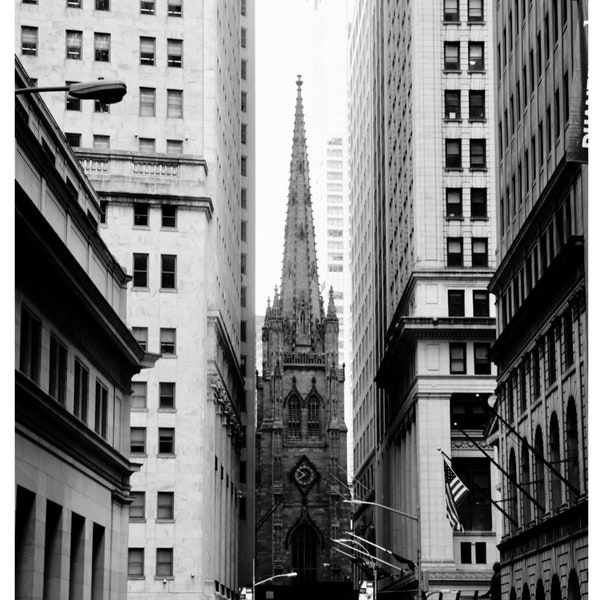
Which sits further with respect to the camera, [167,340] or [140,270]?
[140,270]

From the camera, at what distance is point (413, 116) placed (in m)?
93.9

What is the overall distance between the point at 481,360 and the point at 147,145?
27247 millimetres

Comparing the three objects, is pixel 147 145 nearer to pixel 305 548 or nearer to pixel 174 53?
pixel 174 53

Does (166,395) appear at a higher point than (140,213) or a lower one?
lower

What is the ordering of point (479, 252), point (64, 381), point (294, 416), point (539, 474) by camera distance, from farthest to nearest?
point (294, 416) → point (479, 252) → point (539, 474) → point (64, 381)

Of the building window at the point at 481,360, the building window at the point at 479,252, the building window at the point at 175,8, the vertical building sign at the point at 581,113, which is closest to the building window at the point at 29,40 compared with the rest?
the building window at the point at 175,8

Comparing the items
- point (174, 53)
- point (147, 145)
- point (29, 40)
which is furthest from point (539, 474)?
point (29, 40)

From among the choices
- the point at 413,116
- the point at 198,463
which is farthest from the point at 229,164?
the point at 198,463

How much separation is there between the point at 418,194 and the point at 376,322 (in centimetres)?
3743

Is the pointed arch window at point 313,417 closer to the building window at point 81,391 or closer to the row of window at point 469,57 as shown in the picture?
the row of window at point 469,57

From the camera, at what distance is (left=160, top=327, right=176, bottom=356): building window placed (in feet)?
261

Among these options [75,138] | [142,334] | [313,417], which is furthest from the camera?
[313,417]

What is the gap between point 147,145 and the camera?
83.5 metres

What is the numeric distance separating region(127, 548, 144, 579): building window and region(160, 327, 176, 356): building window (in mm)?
11899
